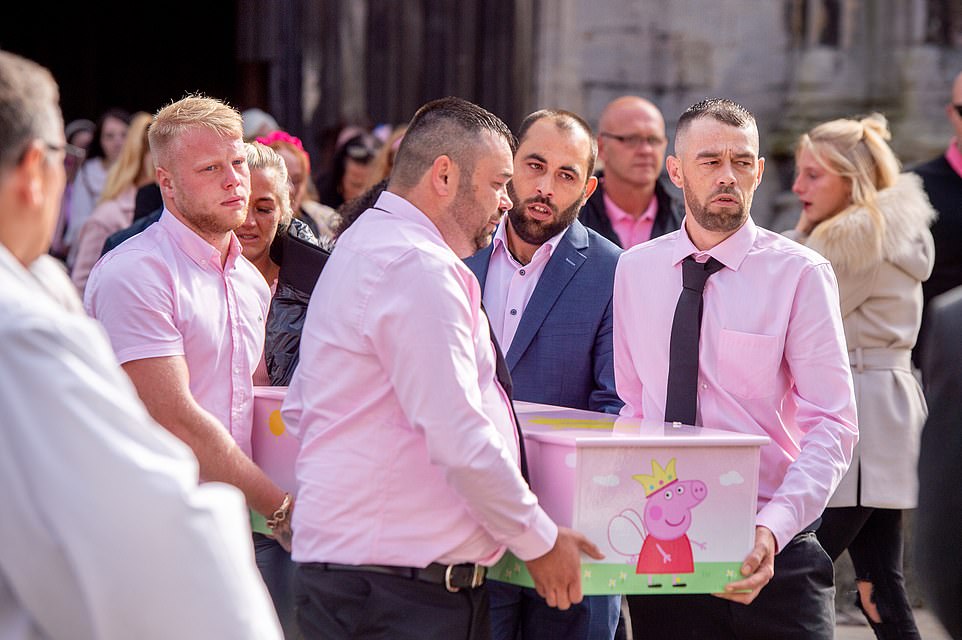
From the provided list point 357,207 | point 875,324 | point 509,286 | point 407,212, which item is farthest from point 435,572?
point 875,324

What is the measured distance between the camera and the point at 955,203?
20.6 feet

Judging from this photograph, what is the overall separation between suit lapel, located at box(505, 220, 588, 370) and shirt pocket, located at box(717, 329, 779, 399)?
814 mm

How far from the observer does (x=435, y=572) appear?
3.12 m

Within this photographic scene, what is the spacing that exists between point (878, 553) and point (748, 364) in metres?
2.15

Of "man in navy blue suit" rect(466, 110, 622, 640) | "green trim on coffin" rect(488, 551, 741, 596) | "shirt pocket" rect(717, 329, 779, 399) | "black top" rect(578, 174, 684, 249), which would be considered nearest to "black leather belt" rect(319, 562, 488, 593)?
"green trim on coffin" rect(488, 551, 741, 596)

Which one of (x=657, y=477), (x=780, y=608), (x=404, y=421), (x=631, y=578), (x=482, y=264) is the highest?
(x=482, y=264)

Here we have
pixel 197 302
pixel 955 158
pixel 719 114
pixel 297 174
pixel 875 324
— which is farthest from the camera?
pixel 297 174

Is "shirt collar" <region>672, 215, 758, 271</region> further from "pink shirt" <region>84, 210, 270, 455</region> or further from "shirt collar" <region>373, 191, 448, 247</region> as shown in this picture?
"pink shirt" <region>84, 210, 270, 455</region>

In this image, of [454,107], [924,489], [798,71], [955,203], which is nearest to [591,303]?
[454,107]

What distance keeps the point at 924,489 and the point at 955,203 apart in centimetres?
402

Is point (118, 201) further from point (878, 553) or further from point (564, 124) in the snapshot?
point (878, 553)

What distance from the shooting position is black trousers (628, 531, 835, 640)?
3688 millimetres

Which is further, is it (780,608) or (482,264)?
(482,264)

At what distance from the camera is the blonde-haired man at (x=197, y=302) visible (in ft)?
11.8
